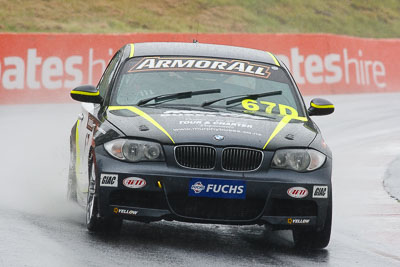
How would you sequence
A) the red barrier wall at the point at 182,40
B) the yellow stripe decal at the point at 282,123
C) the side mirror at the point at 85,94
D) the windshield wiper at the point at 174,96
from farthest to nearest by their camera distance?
1. the red barrier wall at the point at 182,40
2. the side mirror at the point at 85,94
3. the windshield wiper at the point at 174,96
4. the yellow stripe decal at the point at 282,123

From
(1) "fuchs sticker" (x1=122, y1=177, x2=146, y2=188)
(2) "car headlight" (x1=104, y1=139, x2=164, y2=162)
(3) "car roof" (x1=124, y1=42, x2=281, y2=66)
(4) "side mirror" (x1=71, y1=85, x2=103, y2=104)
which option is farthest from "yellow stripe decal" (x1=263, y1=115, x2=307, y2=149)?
(4) "side mirror" (x1=71, y1=85, x2=103, y2=104)

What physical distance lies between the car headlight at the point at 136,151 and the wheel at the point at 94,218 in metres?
0.31

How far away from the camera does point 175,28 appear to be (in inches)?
1521

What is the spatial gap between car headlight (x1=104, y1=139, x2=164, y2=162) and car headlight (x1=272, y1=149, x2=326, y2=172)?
0.85 meters

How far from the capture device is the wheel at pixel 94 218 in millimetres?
7430

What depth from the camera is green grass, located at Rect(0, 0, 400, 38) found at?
36.3 m

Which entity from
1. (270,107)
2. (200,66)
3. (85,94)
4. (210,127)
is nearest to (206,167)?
(210,127)

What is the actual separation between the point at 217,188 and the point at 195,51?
Result: 2.27m

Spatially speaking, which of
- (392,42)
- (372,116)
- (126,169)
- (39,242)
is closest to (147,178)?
(126,169)

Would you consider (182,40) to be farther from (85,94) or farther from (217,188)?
(217,188)

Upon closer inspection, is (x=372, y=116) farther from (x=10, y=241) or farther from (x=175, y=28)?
(x=175, y=28)

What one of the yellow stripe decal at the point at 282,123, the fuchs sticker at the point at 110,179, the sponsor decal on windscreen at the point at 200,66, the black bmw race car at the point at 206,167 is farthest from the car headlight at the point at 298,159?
the sponsor decal on windscreen at the point at 200,66

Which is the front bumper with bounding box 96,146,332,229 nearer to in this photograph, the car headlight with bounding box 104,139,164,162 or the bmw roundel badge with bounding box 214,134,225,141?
the car headlight with bounding box 104,139,164,162

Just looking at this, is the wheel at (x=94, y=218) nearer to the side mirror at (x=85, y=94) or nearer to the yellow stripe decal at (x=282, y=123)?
the side mirror at (x=85, y=94)
